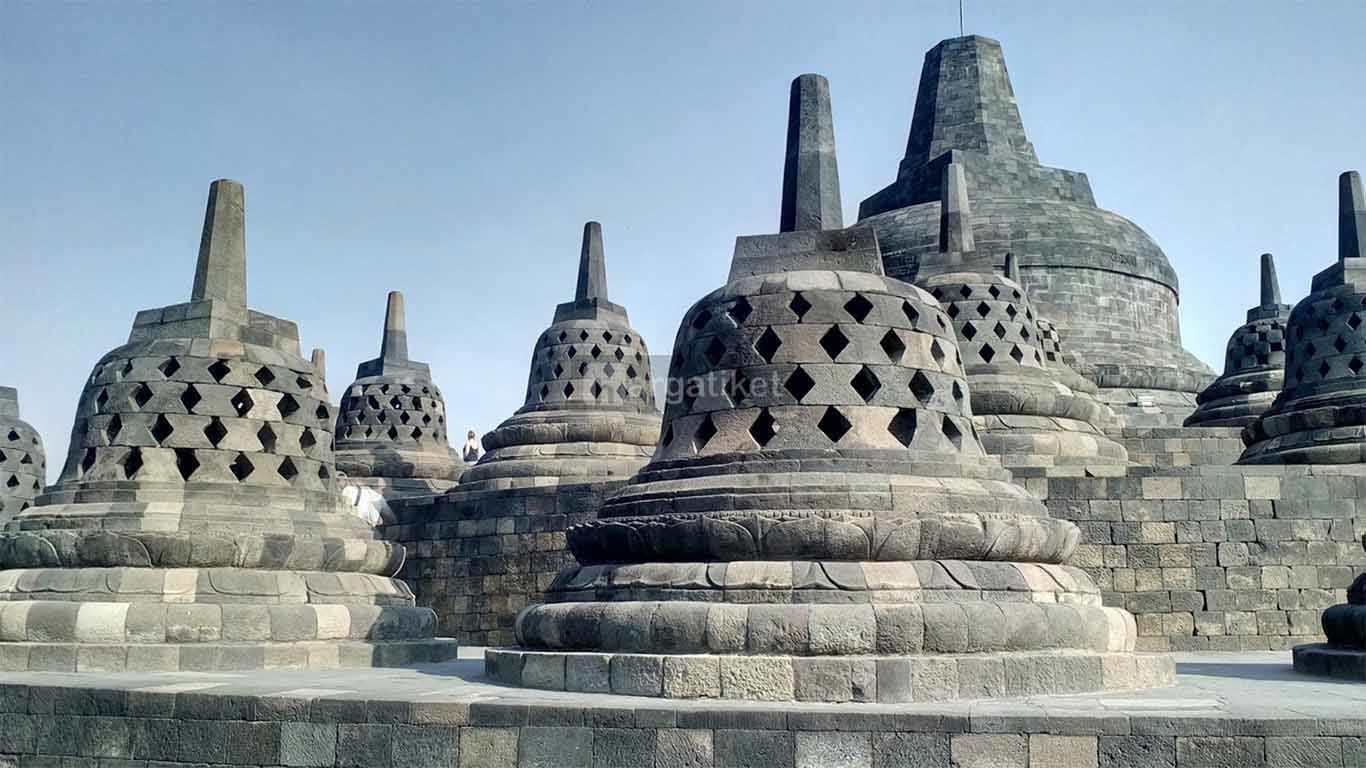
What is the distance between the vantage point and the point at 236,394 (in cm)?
1034

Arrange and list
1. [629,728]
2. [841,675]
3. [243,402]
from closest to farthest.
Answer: [629,728]
[841,675]
[243,402]

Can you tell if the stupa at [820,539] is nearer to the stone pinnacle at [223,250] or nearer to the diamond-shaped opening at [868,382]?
the diamond-shaped opening at [868,382]

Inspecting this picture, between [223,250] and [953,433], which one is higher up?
[223,250]

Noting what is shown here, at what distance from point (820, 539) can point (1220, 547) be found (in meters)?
7.21

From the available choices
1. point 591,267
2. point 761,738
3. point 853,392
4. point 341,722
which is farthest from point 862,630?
point 591,267

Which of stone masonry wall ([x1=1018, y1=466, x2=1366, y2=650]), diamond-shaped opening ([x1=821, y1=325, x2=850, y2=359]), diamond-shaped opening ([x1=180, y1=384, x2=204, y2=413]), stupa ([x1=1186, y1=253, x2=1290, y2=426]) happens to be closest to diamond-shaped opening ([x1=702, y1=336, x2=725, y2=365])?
diamond-shaped opening ([x1=821, y1=325, x2=850, y2=359])

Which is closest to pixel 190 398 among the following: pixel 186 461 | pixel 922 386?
pixel 186 461

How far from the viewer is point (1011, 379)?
16672 millimetres

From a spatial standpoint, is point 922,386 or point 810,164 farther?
point 810,164

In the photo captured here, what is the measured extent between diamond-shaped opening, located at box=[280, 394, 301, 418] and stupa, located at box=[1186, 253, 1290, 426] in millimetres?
16153

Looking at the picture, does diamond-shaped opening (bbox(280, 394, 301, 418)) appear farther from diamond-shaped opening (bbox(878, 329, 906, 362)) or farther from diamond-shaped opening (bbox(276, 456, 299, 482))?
diamond-shaped opening (bbox(878, 329, 906, 362))

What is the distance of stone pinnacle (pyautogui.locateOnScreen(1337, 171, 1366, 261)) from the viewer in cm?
1662

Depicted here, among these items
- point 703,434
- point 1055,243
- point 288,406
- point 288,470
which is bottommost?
point 288,470

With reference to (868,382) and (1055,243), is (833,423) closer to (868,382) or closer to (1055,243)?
(868,382)
